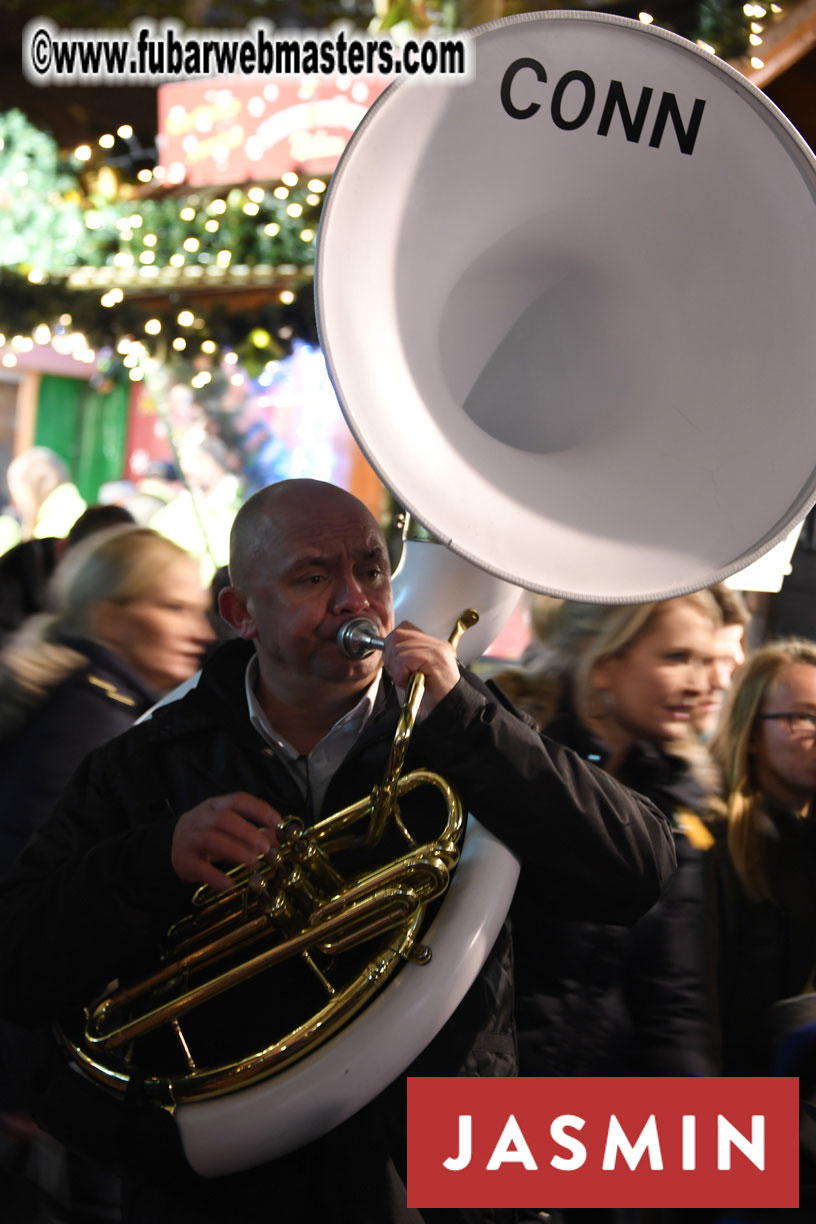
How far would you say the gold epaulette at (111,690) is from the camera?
216 cm

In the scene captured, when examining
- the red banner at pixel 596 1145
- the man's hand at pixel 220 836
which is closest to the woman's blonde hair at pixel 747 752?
the red banner at pixel 596 1145

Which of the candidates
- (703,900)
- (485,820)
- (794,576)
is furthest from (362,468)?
(485,820)

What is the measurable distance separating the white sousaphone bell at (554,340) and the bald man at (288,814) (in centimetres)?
10

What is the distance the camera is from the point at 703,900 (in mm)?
1953

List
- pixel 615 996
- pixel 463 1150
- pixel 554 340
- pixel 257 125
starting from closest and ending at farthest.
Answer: pixel 463 1150 < pixel 554 340 < pixel 615 996 < pixel 257 125

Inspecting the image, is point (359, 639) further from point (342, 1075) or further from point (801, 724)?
point (801, 724)

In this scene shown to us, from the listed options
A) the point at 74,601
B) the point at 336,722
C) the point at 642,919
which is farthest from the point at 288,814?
the point at 74,601

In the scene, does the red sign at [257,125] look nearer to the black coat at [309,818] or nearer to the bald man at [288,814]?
the bald man at [288,814]

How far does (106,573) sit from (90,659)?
0.23 m

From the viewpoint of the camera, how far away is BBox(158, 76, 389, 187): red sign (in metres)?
4.43

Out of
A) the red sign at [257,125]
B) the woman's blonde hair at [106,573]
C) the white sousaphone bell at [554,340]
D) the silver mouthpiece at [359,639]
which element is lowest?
the woman's blonde hair at [106,573]

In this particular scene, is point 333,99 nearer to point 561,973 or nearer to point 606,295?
point 606,295

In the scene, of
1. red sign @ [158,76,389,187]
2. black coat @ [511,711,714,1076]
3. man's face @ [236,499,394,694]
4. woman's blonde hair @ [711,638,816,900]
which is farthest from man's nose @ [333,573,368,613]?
red sign @ [158,76,389,187]

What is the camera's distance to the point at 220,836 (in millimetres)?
1384
